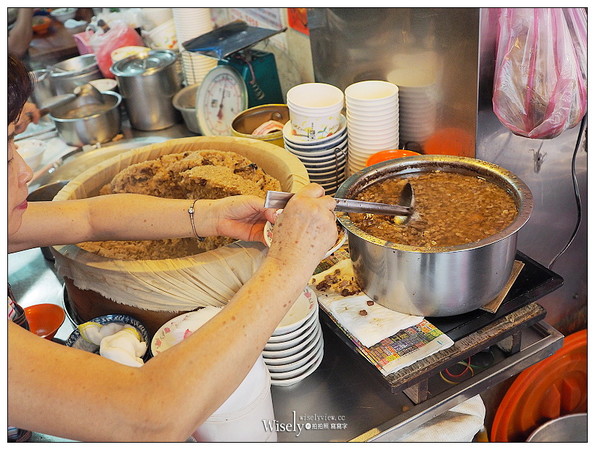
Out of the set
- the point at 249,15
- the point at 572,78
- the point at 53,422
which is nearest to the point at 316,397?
the point at 53,422

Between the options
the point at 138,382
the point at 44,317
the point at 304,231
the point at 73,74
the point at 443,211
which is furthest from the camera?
the point at 73,74

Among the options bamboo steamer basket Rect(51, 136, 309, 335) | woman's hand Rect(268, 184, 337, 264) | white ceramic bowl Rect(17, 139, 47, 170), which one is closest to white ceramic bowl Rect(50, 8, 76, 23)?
white ceramic bowl Rect(17, 139, 47, 170)

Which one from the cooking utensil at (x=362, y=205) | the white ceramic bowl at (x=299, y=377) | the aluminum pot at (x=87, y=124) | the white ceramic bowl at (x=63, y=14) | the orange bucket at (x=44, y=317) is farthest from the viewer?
the white ceramic bowl at (x=63, y=14)

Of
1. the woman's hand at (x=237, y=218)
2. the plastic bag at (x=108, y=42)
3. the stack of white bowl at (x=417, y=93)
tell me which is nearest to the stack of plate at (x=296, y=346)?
the woman's hand at (x=237, y=218)

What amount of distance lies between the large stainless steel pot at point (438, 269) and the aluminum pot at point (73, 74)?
2.32 meters

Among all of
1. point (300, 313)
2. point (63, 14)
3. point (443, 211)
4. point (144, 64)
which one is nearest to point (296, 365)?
point (300, 313)

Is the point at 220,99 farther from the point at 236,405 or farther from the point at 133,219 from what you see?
the point at 236,405

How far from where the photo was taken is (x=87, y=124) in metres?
2.95

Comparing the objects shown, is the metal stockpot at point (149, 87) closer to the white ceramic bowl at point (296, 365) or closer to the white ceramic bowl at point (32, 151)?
the white ceramic bowl at point (32, 151)

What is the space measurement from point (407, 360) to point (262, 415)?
375mm

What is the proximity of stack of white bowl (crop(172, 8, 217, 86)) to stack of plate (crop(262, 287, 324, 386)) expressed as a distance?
1.93m

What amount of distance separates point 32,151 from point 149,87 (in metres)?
0.65

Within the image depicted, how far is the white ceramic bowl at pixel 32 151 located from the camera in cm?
276

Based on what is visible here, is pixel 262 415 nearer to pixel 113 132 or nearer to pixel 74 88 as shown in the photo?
pixel 113 132
